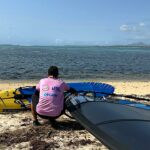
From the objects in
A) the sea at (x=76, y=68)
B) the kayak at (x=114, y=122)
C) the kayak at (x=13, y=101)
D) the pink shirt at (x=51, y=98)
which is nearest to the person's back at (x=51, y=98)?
the pink shirt at (x=51, y=98)

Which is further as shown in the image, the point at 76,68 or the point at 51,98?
the point at 76,68

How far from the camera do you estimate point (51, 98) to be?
316 inches

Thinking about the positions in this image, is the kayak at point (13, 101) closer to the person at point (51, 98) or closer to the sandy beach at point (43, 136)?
the sandy beach at point (43, 136)

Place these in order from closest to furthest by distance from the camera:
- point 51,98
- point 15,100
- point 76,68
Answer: point 51,98
point 15,100
point 76,68

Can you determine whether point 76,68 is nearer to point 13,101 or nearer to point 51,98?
point 13,101

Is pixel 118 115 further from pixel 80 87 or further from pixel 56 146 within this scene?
pixel 80 87

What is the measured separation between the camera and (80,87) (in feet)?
37.4

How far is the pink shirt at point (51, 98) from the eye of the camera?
803 centimetres

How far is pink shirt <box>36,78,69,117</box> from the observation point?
316 inches

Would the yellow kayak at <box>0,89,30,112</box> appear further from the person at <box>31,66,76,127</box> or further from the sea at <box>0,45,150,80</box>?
the sea at <box>0,45,150,80</box>

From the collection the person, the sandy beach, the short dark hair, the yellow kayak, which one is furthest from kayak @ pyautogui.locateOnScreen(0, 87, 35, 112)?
the short dark hair

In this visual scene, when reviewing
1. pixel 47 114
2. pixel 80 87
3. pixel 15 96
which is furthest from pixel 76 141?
pixel 80 87

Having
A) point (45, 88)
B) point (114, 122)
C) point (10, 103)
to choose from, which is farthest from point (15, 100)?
point (114, 122)

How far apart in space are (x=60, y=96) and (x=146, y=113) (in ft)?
6.84
